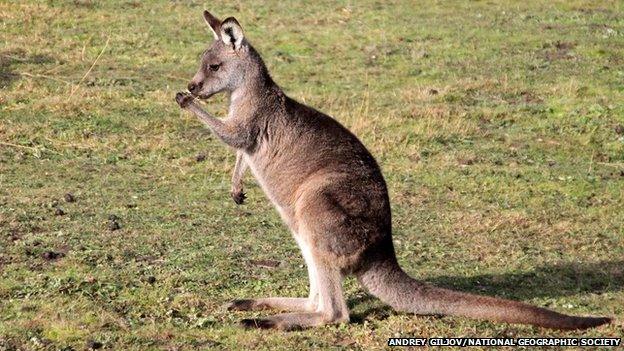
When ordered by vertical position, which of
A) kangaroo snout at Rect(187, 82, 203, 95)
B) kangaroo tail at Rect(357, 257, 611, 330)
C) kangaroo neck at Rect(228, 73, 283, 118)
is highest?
kangaroo neck at Rect(228, 73, 283, 118)

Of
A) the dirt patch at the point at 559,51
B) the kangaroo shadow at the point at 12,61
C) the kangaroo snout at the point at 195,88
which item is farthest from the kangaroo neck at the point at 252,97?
the dirt patch at the point at 559,51

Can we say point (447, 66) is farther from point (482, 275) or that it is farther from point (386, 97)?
point (482, 275)

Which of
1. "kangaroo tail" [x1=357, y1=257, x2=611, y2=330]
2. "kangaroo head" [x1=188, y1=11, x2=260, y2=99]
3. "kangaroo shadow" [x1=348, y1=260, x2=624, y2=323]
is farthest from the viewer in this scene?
"kangaroo shadow" [x1=348, y1=260, x2=624, y2=323]

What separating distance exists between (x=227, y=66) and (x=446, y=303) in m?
1.97

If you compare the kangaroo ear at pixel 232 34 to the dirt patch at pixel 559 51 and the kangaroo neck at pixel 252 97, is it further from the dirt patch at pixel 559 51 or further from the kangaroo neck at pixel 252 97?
the dirt patch at pixel 559 51

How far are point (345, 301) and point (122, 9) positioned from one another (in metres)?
10.2

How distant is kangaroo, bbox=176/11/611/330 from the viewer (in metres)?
6.28

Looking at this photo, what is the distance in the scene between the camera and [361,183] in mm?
6504

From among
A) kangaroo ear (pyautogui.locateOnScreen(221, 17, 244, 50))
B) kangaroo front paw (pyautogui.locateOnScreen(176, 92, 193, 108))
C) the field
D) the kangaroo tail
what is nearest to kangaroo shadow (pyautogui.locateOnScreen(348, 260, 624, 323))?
the field

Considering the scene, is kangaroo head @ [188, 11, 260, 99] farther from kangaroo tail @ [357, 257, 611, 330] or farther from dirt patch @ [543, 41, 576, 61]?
dirt patch @ [543, 41, 576, 61]

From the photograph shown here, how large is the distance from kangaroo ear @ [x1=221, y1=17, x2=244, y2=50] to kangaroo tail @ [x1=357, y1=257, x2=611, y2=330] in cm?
167

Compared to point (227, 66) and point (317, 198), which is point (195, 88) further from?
point (317, 198)

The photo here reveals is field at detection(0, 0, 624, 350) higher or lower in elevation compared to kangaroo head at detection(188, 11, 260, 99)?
lower

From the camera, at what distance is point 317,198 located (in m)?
6.37
